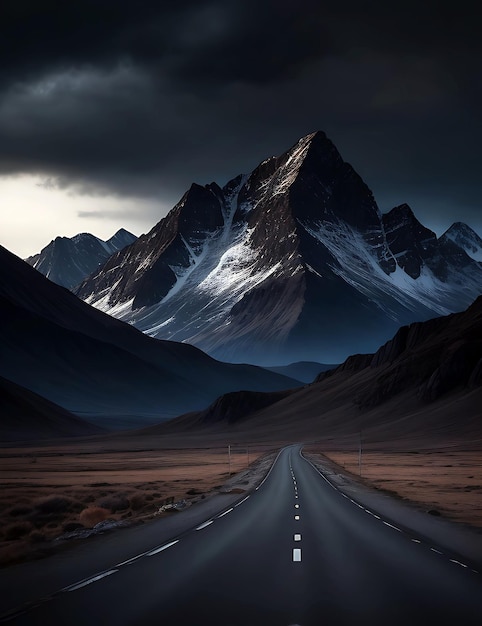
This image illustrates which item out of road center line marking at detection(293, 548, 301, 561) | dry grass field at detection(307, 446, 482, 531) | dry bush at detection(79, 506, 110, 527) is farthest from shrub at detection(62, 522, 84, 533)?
dry grass field at detection(307, 446, 482, 531)

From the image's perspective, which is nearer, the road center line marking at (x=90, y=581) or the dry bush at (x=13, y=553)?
the road center line marking at (x=90, y=581)

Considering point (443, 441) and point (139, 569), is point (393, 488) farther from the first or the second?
point (443, 441)

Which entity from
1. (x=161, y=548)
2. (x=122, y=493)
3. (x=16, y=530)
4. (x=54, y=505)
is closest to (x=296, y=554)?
(x=161, y=548)

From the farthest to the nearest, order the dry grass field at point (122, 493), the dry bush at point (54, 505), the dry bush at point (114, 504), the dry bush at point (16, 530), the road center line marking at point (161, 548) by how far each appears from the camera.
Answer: the dry bush at point (114, 504) < the dry bush at point (54, 505) < the dry grass field at point (122, 493) < the dry bush at point (16, 530) < the road center line marking at point (161, 548)

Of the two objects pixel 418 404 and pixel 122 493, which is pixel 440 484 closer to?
pixel 122 493

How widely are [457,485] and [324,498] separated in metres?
18.2

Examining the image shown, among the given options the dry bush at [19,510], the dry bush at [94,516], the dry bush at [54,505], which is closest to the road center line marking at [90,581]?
the dry bush at [94,516]

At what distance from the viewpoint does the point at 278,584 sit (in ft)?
49.3

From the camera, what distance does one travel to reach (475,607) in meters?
12.8

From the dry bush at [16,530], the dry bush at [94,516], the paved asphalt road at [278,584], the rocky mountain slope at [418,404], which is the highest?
the rocky mountain slope at [418,404]

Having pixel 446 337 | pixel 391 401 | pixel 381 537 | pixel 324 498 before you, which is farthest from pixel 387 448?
pixel 381 537

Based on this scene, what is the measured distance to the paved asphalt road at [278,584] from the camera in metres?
12.0

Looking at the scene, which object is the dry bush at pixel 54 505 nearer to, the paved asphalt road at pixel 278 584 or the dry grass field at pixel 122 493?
the dry grass field at pixel 122 493

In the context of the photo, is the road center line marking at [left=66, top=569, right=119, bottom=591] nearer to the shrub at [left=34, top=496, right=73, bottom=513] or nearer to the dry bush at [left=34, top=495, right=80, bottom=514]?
the dry bush at [left=34, top=495, right=80, bottom=514]
